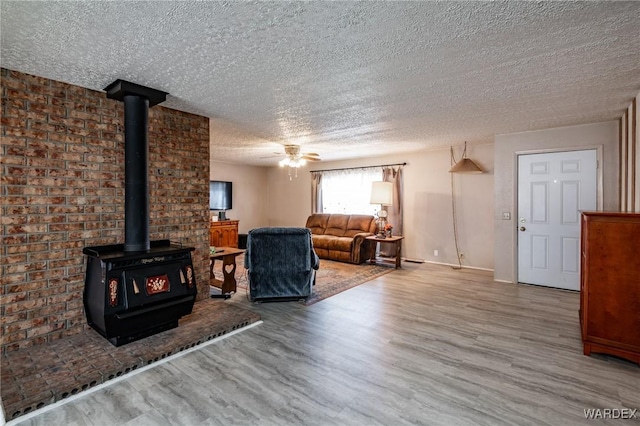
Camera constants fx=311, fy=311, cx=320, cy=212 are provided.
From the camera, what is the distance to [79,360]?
2.36m

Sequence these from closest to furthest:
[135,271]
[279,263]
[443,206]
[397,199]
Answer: [135,271], [279,263], [443,206], [397,199]

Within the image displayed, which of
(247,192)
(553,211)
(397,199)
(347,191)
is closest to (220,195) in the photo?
(247,192)

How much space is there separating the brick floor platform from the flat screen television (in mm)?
4929

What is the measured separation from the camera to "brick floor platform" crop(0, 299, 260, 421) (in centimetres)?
197

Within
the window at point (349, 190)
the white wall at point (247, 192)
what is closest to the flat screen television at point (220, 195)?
the white wall at point (247, 192)

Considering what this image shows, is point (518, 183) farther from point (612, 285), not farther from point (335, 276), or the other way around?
point (335, 276)

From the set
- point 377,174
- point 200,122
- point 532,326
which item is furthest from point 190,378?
point 377,174

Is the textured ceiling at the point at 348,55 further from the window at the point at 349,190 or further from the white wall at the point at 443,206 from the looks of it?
the window at the point at 349,190

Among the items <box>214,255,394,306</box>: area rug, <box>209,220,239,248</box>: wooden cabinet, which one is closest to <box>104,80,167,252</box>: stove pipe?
<box>214,255,394,306</box>: area rug

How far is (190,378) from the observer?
225 cm

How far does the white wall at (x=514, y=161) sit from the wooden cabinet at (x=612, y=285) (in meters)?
2.03

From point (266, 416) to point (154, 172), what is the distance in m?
2.72

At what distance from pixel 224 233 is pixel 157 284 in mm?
4912

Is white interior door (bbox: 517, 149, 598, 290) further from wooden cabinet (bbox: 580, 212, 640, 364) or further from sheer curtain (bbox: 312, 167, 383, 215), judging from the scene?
sheer curtain (bbox: 312, 167, 383, 215)
